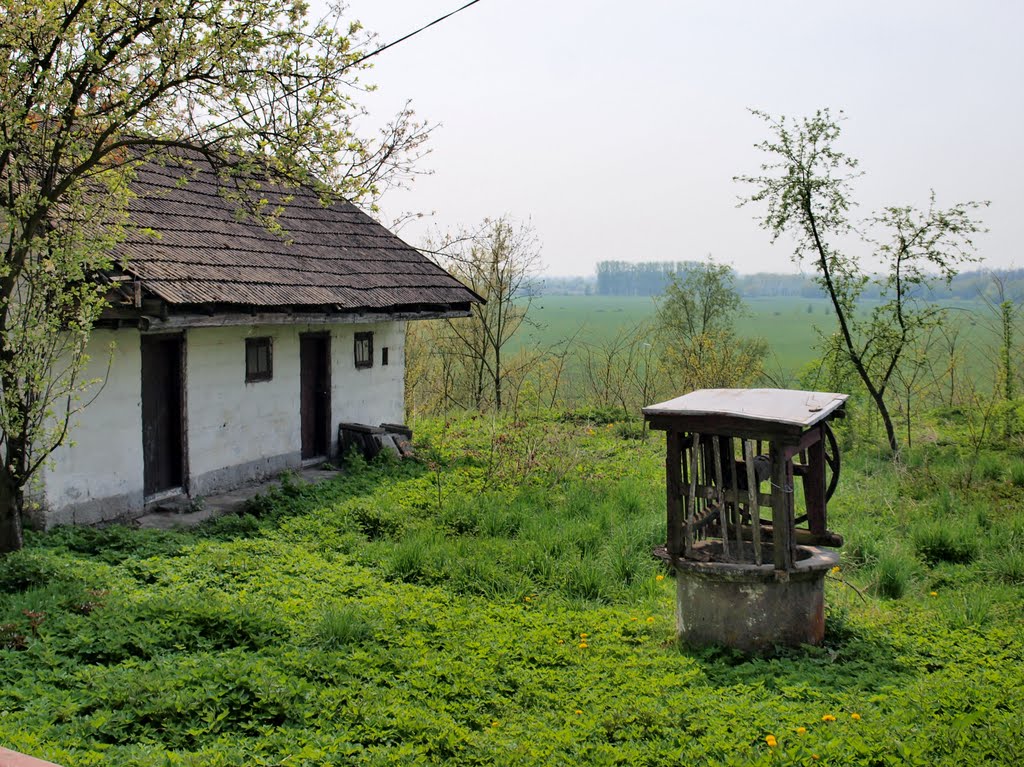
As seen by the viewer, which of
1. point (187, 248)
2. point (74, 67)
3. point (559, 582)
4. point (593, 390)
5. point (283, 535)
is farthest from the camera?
point (593, 390)

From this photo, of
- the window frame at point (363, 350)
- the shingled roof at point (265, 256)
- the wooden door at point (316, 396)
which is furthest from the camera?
the window frame at point (363, 350)

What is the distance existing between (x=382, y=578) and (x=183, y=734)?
3.28m

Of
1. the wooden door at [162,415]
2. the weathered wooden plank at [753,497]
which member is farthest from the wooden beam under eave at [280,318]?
the weathered wooden plank at [753,497]

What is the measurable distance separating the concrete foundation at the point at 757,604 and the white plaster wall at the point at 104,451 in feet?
20.1

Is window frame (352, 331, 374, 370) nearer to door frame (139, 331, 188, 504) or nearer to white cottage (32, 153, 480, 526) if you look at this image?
white cottage (32, 153, 480, 526)

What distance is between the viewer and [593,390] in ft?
67.3

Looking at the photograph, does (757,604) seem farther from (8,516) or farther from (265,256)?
(265,256)

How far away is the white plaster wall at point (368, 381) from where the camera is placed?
43.2 feet

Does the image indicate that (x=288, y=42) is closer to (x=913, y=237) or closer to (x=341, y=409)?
(x=341, y=409)

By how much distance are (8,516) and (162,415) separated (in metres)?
2.82

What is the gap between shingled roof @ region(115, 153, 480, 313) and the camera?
31.0 ft

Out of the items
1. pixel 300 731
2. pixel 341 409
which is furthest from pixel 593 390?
pixel 300 731

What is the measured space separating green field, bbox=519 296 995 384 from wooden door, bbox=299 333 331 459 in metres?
7.04

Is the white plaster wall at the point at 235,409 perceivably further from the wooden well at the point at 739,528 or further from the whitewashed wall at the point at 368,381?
the wooden well at the point at 739,528
